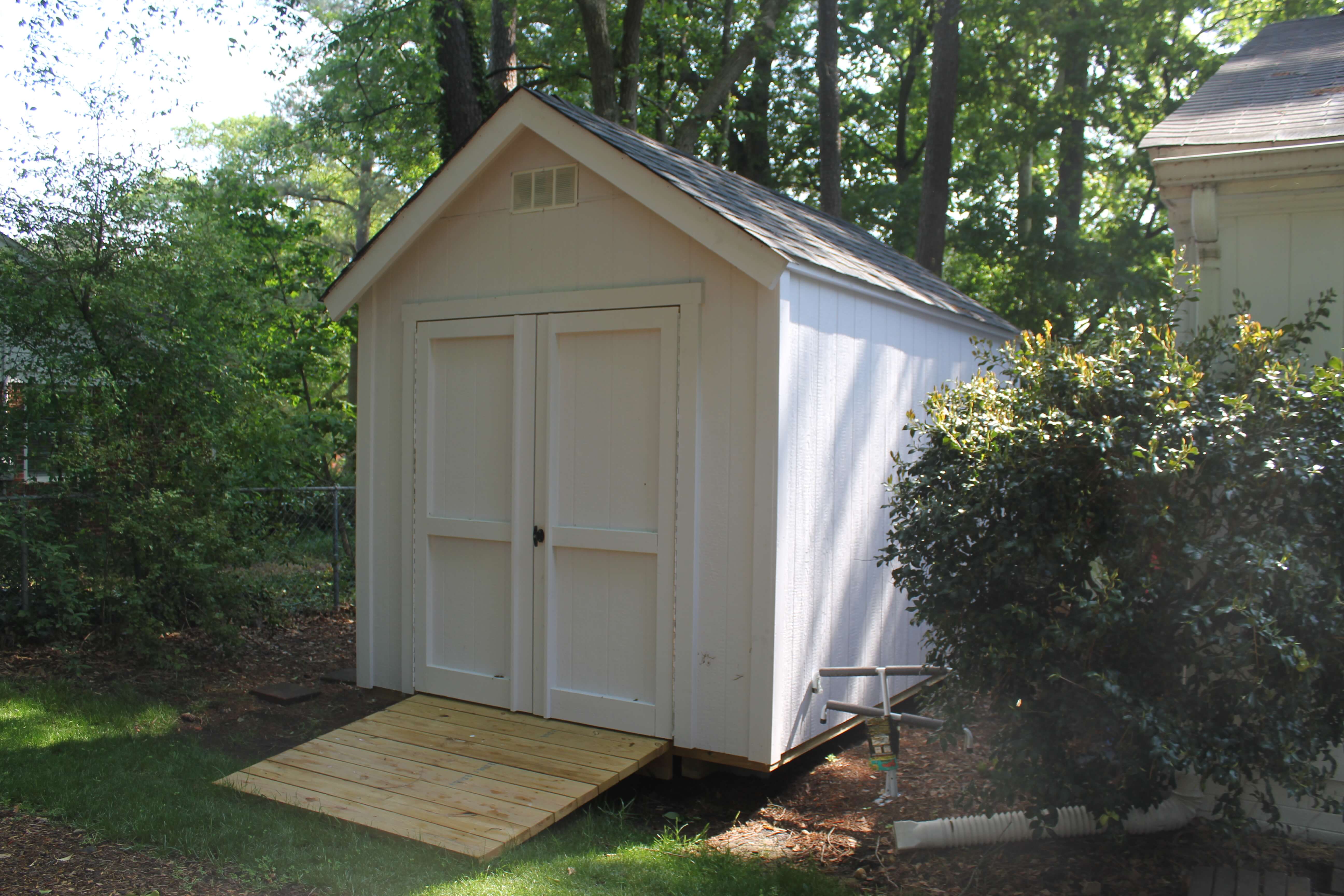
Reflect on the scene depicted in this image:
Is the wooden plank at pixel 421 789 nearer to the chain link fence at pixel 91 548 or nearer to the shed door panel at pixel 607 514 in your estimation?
the shed door panel at pixel 607 514

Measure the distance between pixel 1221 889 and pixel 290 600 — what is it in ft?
24.7

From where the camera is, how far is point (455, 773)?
4.45 m

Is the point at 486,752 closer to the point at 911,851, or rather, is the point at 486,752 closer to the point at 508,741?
the point at 508,741

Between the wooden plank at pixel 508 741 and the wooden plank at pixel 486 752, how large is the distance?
0.02 metres

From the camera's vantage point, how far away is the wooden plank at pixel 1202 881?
345 cm

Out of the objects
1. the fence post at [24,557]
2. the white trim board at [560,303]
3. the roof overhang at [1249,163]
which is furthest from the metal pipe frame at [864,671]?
the fence post at [24,557]

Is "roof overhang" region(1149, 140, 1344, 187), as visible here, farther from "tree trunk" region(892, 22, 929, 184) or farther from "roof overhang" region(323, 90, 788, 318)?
"tree trunk" region(892, 22, 929, 184)

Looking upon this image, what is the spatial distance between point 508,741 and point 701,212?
2852mm

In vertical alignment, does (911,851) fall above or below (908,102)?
below

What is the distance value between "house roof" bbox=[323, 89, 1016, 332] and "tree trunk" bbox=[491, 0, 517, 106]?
6722 mm

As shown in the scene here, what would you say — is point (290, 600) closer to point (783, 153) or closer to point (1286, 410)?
point (1286, 410)

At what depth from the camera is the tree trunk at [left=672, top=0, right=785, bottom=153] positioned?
14234 mm

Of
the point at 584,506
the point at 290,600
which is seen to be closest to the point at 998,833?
the point at 584,506

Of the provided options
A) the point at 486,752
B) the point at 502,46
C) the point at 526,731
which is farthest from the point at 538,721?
the point at 502,46
